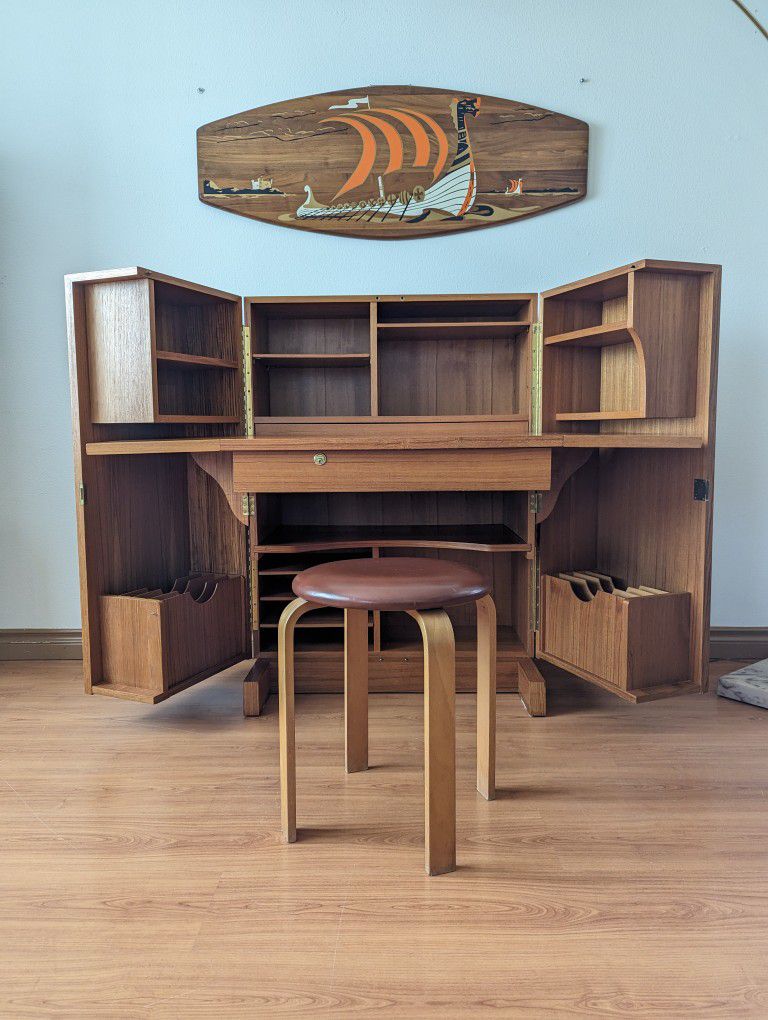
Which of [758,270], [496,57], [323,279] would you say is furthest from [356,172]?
[758,270]

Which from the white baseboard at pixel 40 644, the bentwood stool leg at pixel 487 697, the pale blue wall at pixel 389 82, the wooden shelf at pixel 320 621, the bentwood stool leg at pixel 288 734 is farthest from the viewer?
the white baseboard at pixel 40 644

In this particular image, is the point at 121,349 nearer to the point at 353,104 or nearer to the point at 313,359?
the point at 313,359

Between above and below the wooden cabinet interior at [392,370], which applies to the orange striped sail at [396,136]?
above

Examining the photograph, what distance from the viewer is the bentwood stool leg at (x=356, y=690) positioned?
1.96 metres

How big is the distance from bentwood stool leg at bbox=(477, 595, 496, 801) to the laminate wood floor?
0.23ft

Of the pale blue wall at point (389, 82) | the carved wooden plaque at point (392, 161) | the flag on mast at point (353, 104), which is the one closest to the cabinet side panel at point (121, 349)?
the pale blue wall at point (389, 82)

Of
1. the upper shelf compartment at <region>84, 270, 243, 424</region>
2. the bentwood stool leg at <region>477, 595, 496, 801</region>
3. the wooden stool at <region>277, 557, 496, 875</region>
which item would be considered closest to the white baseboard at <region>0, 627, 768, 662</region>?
the upper shelf compartment at <region>84, 270, 243, 424</region>

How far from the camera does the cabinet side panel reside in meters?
2.22

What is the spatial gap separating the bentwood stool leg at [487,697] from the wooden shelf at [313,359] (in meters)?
1.16

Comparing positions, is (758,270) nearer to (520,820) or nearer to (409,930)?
(520,820)

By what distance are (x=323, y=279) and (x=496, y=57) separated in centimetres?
106

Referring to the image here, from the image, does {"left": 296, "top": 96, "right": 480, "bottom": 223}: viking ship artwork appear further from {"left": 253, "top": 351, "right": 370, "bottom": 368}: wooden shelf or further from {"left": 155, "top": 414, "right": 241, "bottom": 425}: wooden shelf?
{"left": 155, "top": 414, "right": 241, "bottom": 425}: wooden shelf

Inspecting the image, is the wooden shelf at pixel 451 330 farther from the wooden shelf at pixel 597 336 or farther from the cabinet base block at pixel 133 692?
the cabinet base block at pixel 133 692

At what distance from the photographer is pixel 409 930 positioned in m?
1.38
